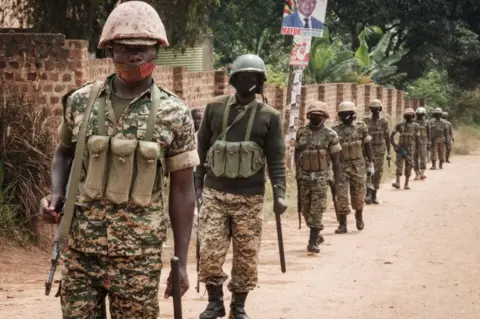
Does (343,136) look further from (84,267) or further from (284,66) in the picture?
(284,66)

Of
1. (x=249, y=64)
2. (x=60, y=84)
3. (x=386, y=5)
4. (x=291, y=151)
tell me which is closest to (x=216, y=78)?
(x=291, y=151)

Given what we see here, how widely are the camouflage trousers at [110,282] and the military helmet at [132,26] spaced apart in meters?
0.94

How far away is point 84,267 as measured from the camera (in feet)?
15.5

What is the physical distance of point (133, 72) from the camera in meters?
4.75

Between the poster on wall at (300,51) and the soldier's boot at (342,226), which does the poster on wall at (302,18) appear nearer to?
the poster on wall at (300,51)

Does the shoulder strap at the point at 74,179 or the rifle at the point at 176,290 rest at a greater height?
the shoulder strap at the point at 74,179

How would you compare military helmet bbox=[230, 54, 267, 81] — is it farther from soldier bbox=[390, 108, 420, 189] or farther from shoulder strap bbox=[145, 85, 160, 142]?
soldier bbox=[390, 108, 420, 189]

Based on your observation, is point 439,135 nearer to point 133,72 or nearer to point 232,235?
point 232,235

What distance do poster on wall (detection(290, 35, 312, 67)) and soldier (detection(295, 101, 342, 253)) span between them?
17.3 ft

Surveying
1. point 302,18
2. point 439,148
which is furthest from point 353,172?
point 439,148

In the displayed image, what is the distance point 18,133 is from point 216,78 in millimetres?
6966

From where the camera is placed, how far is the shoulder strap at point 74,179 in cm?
469

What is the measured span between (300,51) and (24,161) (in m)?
7.60

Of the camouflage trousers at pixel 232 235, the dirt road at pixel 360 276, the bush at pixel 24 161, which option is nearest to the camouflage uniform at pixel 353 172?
the dirt road at pixel 360 276
